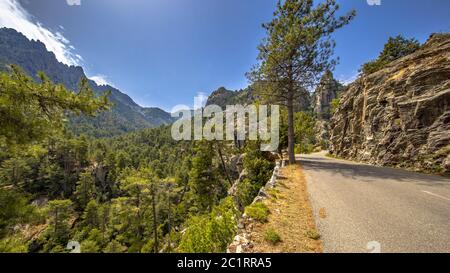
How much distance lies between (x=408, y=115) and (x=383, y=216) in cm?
1149

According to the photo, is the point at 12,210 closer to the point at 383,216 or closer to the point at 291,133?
the point at 383,216

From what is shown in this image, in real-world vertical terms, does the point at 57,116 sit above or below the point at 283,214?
above

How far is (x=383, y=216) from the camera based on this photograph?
4250mm

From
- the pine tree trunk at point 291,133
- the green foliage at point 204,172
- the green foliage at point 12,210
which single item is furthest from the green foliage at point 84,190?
the pine tree trunk at point 291,133

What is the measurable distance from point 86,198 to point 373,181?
6206 centimetres

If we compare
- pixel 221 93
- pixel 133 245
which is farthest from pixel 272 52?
pixel 221 93

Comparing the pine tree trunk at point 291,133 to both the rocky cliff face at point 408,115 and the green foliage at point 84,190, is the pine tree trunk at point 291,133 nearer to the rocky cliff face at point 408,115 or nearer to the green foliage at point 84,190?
the rocky cliff face at point 408,115

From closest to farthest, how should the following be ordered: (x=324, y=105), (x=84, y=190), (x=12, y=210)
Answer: (x=12, y=210) < (x=84, y=190) < (x=324, y=105)

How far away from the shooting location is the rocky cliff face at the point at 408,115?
10133mm

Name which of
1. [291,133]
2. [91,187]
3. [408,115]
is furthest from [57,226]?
[408,115]

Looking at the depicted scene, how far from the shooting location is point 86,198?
4906 cm

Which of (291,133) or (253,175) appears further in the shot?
(291,133)

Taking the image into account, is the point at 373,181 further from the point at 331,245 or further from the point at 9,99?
the point at 9,99

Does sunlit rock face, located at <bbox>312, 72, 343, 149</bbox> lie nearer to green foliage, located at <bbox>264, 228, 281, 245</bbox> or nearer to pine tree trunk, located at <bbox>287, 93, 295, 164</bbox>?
pine tree trunk, located at <bbox>287, 93, 295, 164</bbox>
